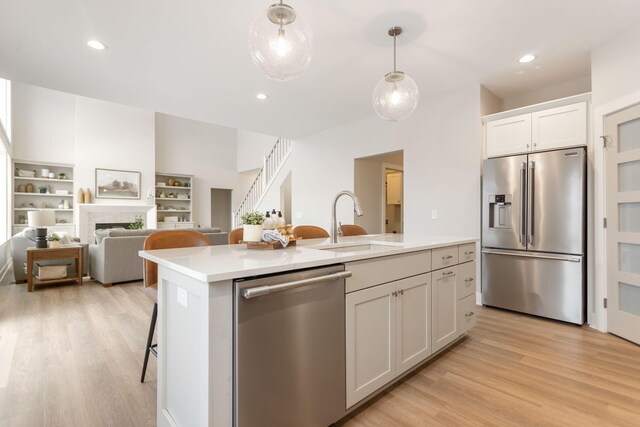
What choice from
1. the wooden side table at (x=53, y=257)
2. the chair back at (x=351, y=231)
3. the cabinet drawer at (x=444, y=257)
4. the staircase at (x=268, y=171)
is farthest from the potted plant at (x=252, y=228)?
the staircase at (x=268, y=171)

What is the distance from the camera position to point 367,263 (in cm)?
169

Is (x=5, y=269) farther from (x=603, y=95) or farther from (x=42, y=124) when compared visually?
(x=603, y=95)

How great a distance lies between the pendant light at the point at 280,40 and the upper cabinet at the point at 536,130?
2.83m

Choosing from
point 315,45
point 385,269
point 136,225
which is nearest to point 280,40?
point 315,45

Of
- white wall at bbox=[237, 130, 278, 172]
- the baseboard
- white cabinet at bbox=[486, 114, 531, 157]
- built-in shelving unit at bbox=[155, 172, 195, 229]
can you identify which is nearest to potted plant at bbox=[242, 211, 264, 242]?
white cabinet at bbox=[486, 114, 531, 157]

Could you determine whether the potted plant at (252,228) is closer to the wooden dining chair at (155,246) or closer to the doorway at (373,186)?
the wooden dining chair at (155,246)

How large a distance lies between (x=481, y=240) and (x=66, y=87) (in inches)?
212

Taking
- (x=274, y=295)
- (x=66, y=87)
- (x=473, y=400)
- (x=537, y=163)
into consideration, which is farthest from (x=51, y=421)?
(x=537, y=163)

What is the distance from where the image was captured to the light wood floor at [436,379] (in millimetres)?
1679

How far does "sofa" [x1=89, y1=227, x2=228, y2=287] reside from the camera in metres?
4.68

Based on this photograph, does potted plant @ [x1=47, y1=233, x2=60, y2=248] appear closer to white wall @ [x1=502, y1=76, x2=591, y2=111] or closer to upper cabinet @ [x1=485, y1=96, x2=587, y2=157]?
upper cabinet @ [x1=485, y1=96, x2=587, y2=157]

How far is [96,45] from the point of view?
2.90m

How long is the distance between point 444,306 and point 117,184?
859cm

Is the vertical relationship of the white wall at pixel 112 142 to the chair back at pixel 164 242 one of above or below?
above
